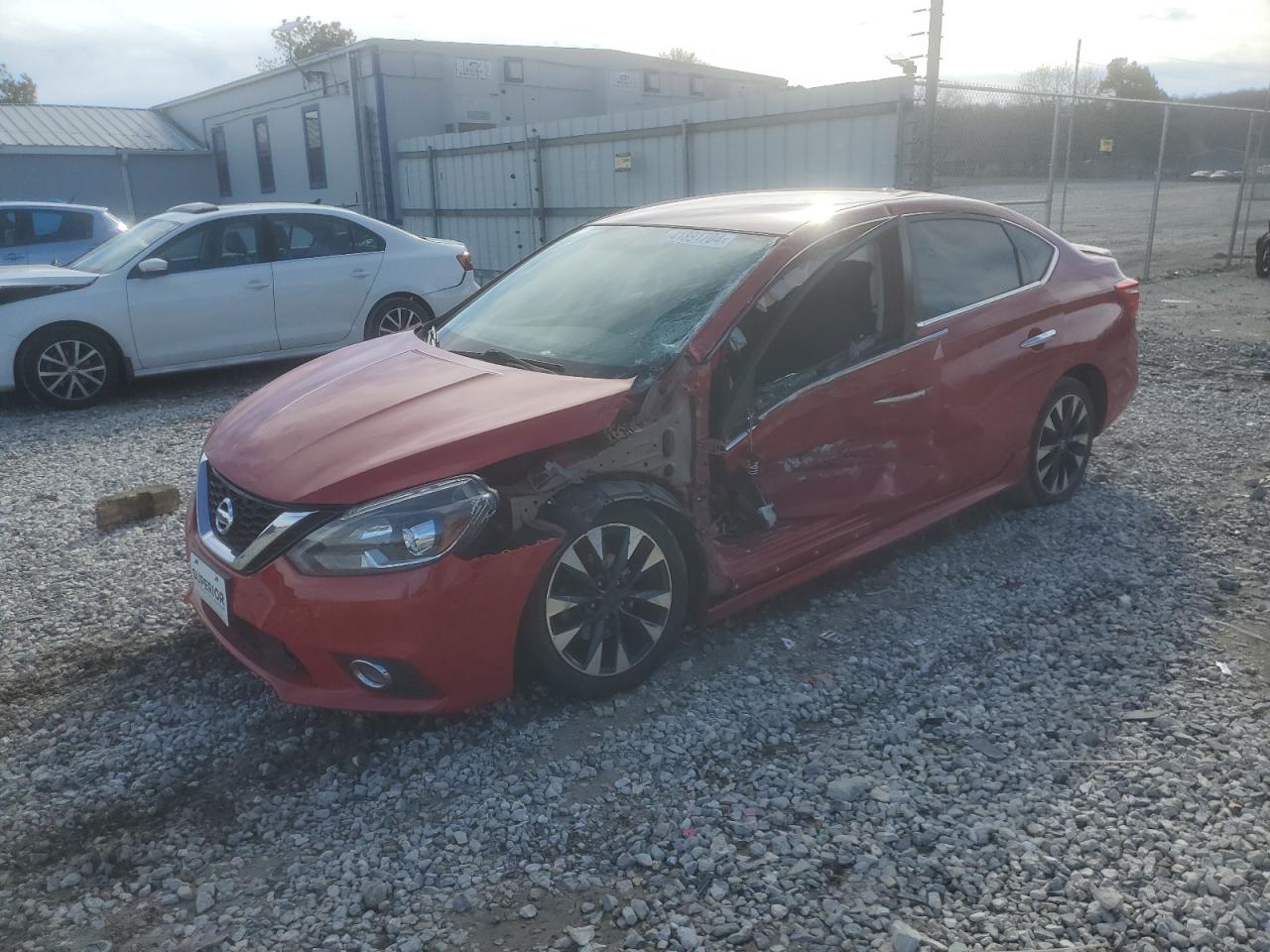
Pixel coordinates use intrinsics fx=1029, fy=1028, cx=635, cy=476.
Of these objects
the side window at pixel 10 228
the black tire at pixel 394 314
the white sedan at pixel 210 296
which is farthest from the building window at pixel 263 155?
the black tire at pixel 394 314

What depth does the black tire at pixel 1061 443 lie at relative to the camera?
16.7 ft

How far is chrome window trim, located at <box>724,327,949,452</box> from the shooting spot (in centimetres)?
369

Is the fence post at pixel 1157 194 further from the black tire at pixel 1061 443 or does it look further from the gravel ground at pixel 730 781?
the gravel ground at pixel 730 781

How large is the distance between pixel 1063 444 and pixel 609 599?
2971mm

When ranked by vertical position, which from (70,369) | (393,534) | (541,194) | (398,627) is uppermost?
(541,194)

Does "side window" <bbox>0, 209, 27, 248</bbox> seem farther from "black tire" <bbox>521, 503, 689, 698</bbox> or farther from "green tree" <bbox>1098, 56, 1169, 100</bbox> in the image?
"green tree" <bbox>1098, 56, 1169, 100</bbox>

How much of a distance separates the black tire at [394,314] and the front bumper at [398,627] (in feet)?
21.2

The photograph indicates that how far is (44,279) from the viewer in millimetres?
8188

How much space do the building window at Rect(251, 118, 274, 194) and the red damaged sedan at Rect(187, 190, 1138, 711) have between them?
69.2 feet

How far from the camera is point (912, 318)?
429 centimetres

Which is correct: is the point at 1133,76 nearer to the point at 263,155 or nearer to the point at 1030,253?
the point at 263,155

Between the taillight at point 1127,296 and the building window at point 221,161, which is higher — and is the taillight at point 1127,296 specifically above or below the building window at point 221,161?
below

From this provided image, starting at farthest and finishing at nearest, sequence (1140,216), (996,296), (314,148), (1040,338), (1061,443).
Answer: (1140,216)
(314,148)
(1061,443)
(1040,338)
(996,296)

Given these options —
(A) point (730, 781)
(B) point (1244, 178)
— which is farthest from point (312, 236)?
(B) point (1244, 178)
